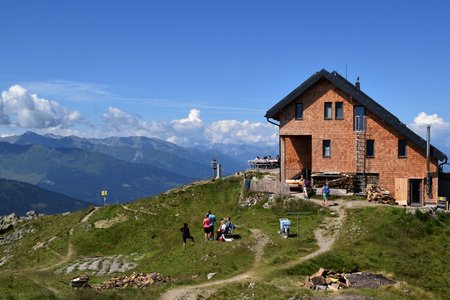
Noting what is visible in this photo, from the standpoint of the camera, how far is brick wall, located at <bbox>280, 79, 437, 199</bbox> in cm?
4969

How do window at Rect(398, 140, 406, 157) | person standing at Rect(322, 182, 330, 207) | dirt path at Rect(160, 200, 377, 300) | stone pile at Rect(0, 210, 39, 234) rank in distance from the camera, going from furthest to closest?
stone pile at Rect(0, 210, 39, 234) < window at Rect(398, 140, 406, 157) < person standing at Rect(322, 182, 330, 207) < dirt path at Rect(160, 200, 377, 300)

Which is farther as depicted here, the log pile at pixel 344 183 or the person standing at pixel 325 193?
the log pile at pixel 344 183

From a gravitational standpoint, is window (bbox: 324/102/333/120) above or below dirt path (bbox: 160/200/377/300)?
above

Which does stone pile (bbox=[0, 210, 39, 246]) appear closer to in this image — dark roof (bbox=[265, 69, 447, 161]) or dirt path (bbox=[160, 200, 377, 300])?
dark roof (bbox=[265, 69, 447, 161])

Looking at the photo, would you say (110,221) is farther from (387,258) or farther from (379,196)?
(387,258)

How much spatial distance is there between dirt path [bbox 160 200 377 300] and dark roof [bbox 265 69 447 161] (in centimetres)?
822

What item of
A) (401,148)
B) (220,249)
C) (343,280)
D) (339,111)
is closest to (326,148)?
(339,111)

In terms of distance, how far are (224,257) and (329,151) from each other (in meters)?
22.9

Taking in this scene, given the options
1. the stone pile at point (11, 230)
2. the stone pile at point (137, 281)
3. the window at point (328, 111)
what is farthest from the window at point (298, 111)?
the stone pile at point (11, 230)

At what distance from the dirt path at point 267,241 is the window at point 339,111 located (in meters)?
9.10

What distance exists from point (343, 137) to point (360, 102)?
12.8 ft

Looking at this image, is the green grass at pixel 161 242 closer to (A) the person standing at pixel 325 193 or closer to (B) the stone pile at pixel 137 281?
(B) the stone pile at pixel 137 281

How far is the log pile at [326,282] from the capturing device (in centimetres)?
2681

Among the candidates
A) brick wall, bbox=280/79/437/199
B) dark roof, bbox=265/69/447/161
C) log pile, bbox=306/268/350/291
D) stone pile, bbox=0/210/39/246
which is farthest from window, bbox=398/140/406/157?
stone pile, bbox=0/210/39/246
